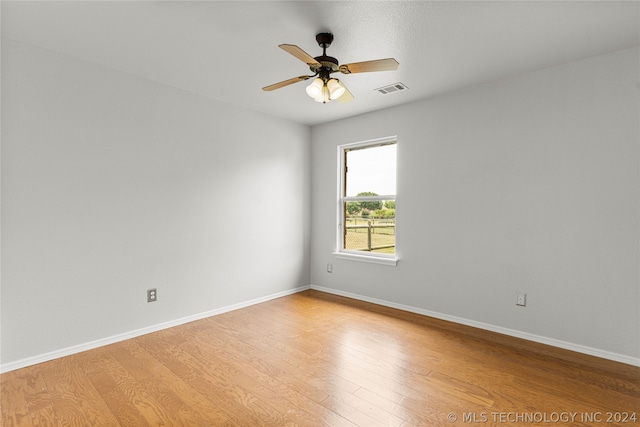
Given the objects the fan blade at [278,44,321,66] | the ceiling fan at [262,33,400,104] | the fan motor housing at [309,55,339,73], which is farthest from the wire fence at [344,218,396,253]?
the fan blade at [278,44,321,66]

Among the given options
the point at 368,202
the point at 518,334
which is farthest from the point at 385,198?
the point at 518,334

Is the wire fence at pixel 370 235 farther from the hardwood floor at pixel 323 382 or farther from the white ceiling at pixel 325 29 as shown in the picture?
the white ceiling at pixel 325 29

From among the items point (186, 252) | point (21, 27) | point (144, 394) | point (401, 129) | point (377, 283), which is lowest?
point (144, 394)

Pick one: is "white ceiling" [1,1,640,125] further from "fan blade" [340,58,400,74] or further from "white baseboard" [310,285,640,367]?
"white baseboard" [310,285,640,367]

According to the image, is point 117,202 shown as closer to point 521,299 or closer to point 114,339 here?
point 114,339

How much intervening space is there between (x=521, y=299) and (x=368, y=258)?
5.71 feet

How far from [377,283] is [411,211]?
104cm

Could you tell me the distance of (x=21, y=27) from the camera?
2271 mm

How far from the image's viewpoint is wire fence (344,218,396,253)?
4.10 metres

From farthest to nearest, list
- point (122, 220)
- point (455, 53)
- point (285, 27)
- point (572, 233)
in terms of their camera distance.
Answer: point (122, 220) → point (572, 233) → point (455, 53) → point (285, 27)

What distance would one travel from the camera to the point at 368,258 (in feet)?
13.8

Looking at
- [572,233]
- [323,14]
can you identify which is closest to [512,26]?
[323,14]

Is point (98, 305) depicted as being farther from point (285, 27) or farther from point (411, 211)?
point (411, 211)

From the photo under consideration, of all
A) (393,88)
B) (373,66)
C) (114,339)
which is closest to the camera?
(373,66)
